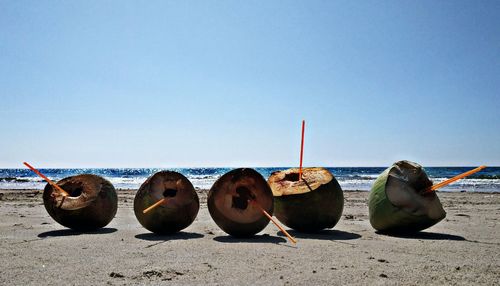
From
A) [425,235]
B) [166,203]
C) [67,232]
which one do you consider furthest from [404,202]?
[67,232]

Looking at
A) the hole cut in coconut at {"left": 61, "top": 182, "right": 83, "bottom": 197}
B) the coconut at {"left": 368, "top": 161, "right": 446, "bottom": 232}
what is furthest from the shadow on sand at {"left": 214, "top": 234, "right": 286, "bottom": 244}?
the hole cut in coconut at {"left": 61, "top": 182, "right": 83, "bottom": 197}

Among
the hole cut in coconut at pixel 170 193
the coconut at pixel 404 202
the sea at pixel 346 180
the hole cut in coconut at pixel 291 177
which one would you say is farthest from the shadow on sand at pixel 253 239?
the sea at pixel 346 180

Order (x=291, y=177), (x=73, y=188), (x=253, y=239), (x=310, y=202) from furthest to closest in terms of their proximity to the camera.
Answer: (x=291, y=177) < (x=73, y=188) < (x=310, y=202) < (x=253, y=239)

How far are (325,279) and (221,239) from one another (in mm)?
2603

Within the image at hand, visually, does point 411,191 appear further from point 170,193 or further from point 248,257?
point 170,193

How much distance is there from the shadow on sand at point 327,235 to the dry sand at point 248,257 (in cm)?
2

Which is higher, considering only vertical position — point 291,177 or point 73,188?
point 291,177

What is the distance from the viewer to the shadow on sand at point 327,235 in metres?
6.25

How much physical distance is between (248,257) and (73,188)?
3.96m

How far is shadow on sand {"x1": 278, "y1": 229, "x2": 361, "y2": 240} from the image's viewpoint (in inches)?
246

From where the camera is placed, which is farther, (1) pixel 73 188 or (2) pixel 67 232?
(1) pixel 73 188

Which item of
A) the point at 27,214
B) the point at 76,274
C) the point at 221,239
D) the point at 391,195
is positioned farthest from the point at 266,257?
the point at 27,214

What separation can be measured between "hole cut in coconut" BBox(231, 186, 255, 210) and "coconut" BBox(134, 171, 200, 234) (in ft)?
2.43

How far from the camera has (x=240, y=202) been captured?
6316mm
